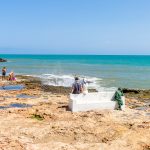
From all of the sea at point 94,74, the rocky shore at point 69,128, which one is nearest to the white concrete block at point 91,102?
the rocky shore at point 69,128

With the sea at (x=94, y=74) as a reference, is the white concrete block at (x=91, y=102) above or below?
above

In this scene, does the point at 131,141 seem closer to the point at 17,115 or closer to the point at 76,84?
the point at 17,115

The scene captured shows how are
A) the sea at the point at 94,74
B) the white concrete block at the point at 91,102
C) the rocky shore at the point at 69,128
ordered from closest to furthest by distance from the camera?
the rocky shore at the point at 69,128 < the white concrete block at the point at 91,102 < the sea at the point at 94,74

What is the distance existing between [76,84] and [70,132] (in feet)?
20.0

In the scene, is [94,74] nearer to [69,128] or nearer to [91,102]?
[91,102]

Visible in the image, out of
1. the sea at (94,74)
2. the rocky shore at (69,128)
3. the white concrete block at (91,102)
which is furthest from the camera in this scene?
the sea at (94,74)

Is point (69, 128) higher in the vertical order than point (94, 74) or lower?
higher

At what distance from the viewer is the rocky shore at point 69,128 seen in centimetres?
1171

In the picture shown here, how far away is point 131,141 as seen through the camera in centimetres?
1216

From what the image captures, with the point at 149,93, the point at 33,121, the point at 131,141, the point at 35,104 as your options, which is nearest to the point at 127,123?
the point at 131,141

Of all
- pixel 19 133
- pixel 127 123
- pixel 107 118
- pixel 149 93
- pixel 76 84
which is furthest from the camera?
pixel 149 93

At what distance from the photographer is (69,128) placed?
13.6 metres

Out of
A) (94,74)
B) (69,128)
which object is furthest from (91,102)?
(94,74)

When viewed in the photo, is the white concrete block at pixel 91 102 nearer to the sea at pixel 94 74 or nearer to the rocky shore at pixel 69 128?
the rocky shore at pixel 69 128
